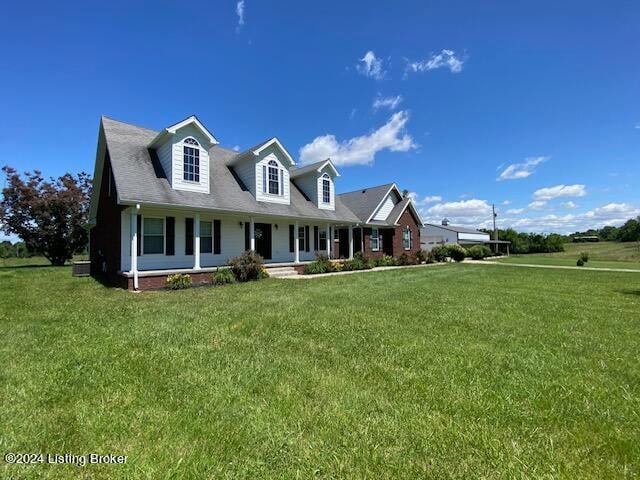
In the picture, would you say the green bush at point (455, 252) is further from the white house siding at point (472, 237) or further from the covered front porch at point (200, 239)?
the white house siding at point (472, 237)

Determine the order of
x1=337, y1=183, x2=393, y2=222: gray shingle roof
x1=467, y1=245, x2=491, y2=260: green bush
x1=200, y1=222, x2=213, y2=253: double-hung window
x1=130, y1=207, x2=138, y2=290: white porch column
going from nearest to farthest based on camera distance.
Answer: x1=130, y1=207, x2=138, y2=290: white porch column < x1=200, y1=222, x2=213, y2=253: double-hung window < x1=337, y1=183, x2=393, y2=222: gray shingle roof < x1=467, y1=245, x2=491, y2=260: green bush

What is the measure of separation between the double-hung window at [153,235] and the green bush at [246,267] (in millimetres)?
3052

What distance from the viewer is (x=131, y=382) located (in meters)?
3.81

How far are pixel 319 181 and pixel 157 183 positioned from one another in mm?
9918

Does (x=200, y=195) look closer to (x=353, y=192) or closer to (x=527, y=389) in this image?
(x=527, y=389)

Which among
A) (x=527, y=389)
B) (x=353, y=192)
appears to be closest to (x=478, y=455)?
(x=527, y=389)

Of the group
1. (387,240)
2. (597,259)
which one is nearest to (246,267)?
(387,240)

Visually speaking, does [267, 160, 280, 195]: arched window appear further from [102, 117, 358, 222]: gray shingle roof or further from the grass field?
the grass field

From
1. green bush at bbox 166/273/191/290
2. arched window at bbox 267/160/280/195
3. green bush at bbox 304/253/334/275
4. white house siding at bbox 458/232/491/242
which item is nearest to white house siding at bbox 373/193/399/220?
green bush at bbox 304/253/334/275

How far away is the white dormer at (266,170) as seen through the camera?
16.8 meters

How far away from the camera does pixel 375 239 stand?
2469 centimetres

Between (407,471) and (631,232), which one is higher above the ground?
(631,232)

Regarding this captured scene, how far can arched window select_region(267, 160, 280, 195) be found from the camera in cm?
1750

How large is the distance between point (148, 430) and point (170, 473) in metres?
0.67
